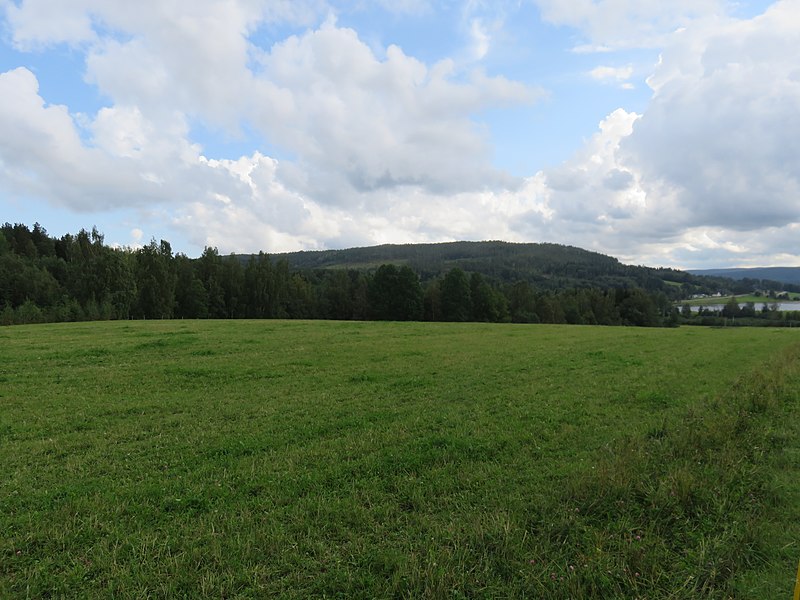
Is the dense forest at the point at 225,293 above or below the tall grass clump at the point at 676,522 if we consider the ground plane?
above

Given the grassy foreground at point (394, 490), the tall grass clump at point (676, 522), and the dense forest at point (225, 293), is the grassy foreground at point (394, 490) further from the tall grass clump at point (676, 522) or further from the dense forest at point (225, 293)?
the dense forest at point (225, 293)

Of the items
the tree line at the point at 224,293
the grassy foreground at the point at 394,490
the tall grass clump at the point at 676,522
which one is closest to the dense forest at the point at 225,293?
the tree line at the point at 224,293

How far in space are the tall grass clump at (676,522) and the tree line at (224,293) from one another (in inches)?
2275

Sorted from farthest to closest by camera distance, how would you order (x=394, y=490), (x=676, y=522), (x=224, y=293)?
(x=224, y=293)
(x=394, y=490)
(x=676, y=522)

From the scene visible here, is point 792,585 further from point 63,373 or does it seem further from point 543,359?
point 63,373

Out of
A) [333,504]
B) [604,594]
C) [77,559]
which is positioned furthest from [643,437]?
[77,559]

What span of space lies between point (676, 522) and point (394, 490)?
3884mm

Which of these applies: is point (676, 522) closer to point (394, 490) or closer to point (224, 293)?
point (394, 490)

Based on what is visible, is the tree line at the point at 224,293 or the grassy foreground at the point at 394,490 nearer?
the grassy foreground at the point at 394,490

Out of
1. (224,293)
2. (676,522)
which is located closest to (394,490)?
(676,522)

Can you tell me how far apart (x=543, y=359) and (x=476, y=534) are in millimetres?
15910

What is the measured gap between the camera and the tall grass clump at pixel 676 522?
4480mm

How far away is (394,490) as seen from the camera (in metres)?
6.47

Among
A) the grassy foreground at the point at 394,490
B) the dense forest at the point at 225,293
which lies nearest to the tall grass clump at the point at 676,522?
the grassy foreground at the point at 394,490
